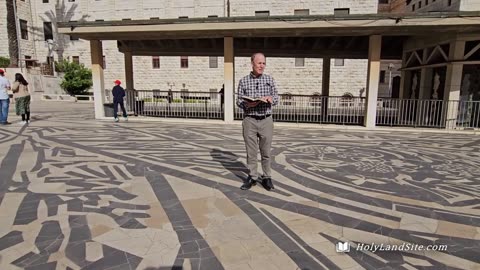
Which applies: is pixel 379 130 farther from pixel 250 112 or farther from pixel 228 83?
pixel 250 112

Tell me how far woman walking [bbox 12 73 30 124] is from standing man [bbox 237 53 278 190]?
999 centimetres

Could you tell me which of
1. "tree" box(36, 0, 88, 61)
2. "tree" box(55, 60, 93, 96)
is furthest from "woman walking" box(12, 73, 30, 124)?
"tree" box(36, 0, 88, 61)

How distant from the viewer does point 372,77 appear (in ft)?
36.9

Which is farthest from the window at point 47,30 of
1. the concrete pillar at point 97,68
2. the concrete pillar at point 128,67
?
the concrete pillar at point 97,68

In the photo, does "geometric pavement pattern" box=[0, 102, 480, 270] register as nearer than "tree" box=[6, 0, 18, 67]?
Yes

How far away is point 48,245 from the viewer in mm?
3084

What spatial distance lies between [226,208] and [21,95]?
35.0 feet

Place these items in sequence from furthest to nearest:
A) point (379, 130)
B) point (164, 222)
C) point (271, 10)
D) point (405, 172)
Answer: point (271, 10), point (379, 130), point (405, 172), point (164, 222)

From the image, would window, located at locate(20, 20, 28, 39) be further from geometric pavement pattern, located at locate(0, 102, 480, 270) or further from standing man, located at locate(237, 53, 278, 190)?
standing man, located at locate(237, 53, 278, 190)

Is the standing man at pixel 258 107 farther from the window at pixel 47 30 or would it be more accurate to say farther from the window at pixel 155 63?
the window at pixel 47 30

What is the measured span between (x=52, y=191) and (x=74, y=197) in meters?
0.50

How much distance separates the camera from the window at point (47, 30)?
35.7 metres

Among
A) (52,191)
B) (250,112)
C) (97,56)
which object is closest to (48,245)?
(52,191)

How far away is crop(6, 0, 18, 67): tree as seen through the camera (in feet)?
109
